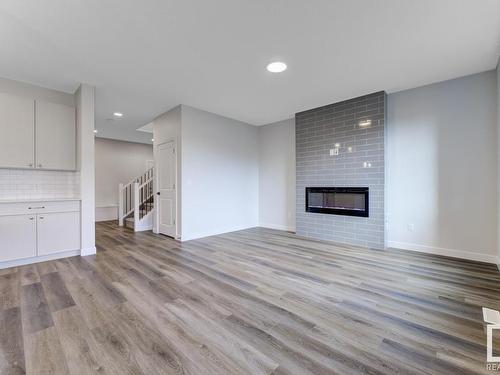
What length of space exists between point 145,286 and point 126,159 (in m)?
6.55

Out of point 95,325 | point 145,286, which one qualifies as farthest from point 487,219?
point 95,325

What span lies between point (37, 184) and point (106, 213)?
400 centimetres

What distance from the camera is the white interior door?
4742mm

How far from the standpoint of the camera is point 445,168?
350cm

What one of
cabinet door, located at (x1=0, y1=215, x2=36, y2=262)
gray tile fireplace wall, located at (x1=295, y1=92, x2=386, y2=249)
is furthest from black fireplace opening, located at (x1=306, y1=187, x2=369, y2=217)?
cabinet door, located at (x1=0, y1=215, x2=36, y2=262)

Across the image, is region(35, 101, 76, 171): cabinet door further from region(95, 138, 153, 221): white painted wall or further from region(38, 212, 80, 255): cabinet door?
region(95, 138, 153, 221): white painted wall

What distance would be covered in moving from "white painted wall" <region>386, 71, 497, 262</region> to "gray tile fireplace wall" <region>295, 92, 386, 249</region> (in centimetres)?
27

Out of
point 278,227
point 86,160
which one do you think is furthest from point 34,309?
point 278,227

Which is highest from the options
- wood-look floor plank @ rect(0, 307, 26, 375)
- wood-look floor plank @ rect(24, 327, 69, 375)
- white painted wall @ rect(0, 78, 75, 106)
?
white painted wall @ rect(0, 78, 75, 106)

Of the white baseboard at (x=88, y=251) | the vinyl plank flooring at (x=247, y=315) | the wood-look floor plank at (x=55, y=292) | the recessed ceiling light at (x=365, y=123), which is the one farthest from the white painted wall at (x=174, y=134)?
the recessed ceiling light at (x=365, y=123)

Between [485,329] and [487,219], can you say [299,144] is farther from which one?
[485,329]

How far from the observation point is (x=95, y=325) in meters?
1.82

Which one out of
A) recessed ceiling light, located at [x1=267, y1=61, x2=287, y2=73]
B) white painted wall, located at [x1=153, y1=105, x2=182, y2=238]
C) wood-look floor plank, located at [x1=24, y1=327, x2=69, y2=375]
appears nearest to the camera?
wood-look floor plank, located at [x1=24, y1=327, x2=69, y2=375]

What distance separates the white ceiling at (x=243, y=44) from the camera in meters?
2.07
